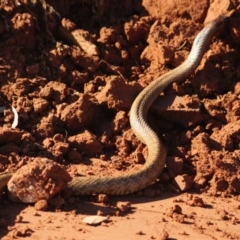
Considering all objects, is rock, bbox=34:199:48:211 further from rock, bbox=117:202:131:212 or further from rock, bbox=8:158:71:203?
rock, bbox=117:202:131:212

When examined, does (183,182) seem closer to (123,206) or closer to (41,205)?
(123,206)

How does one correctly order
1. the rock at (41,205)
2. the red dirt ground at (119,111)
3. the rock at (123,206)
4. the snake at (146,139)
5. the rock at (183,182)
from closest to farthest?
the rock at (41,205)
the red dirt ground at (119,111)
the rock at (123,206)
the snake at (146,139)
the rock at (183,182)

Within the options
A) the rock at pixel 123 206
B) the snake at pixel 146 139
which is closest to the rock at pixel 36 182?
the snake at pixel 146 139

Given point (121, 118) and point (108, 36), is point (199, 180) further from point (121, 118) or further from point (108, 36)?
point (108, 36)

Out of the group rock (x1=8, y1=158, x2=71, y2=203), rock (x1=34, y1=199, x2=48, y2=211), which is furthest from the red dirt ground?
rock (x1=8, y1=158, x2=71, y2=203)

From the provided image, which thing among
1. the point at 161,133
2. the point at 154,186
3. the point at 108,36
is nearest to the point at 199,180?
the point at 154,186

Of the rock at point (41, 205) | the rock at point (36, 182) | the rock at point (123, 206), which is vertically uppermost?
the rock at point (36, 182)

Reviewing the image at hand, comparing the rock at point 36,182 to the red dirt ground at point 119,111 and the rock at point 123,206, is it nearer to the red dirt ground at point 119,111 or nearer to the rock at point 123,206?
the red dirt ground at point 119,111
